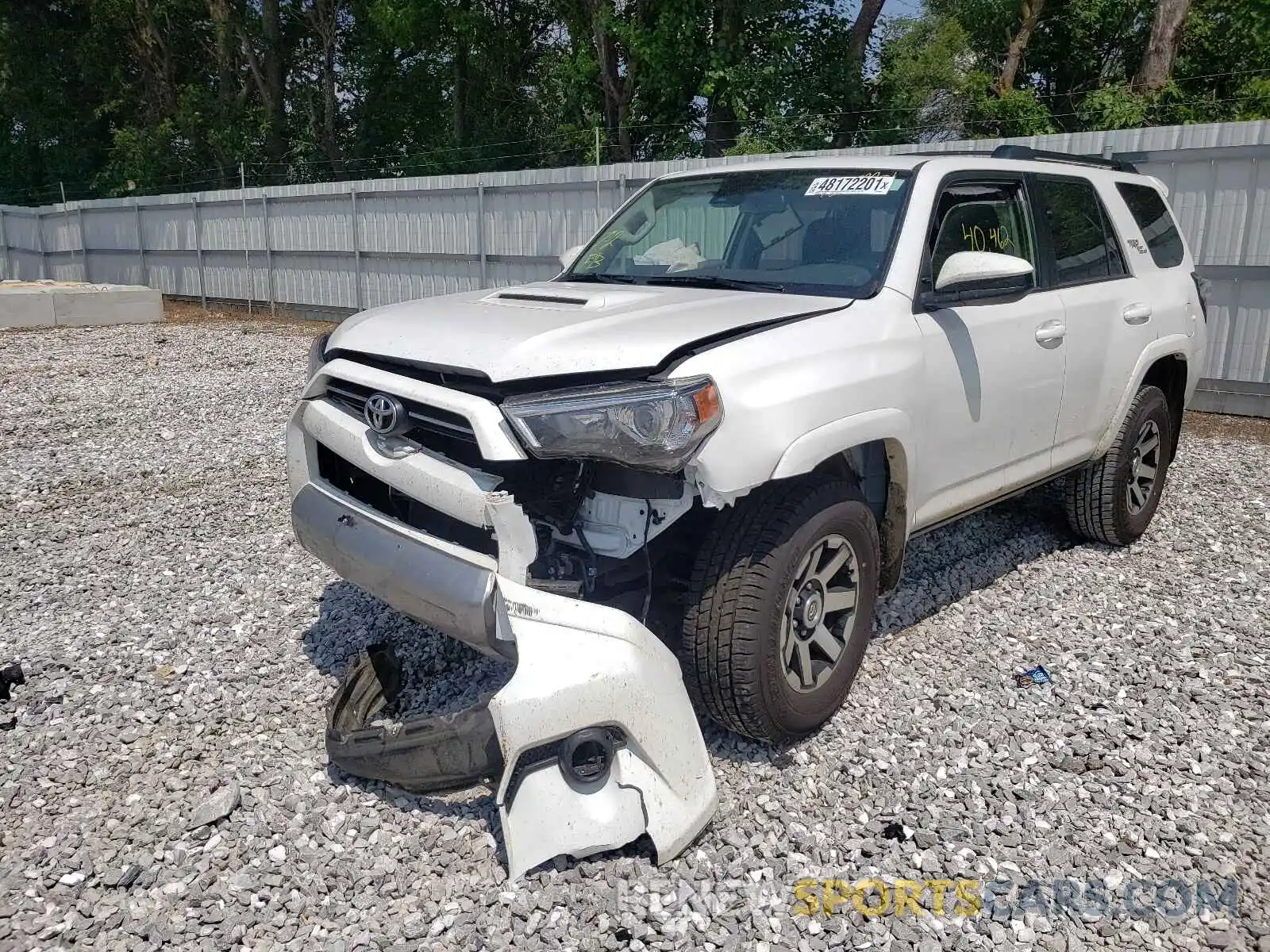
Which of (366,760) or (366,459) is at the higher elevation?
(366,459)

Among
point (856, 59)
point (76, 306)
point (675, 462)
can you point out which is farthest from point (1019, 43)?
point (675, 462)

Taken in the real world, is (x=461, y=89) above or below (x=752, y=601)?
above

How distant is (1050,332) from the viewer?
4426mm

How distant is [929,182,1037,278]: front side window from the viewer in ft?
13.2

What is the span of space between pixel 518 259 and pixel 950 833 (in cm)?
1221

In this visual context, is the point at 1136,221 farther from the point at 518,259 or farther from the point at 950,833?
the point at 518,259

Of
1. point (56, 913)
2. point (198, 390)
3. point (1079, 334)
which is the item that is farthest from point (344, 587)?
point (198, 390)

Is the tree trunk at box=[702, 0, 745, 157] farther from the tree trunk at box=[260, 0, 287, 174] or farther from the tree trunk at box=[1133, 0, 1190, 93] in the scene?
the tree trunk at box=[260, 0, 287, 174]

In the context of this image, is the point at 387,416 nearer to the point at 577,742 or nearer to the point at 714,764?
the point at 577,742

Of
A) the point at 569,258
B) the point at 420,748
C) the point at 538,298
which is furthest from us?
the point at 569,258

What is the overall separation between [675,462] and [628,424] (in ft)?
0.54

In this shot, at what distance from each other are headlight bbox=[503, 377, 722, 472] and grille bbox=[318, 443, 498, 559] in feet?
1.62

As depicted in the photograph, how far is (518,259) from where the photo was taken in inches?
564

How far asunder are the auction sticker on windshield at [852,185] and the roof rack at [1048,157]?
2.35 feet
